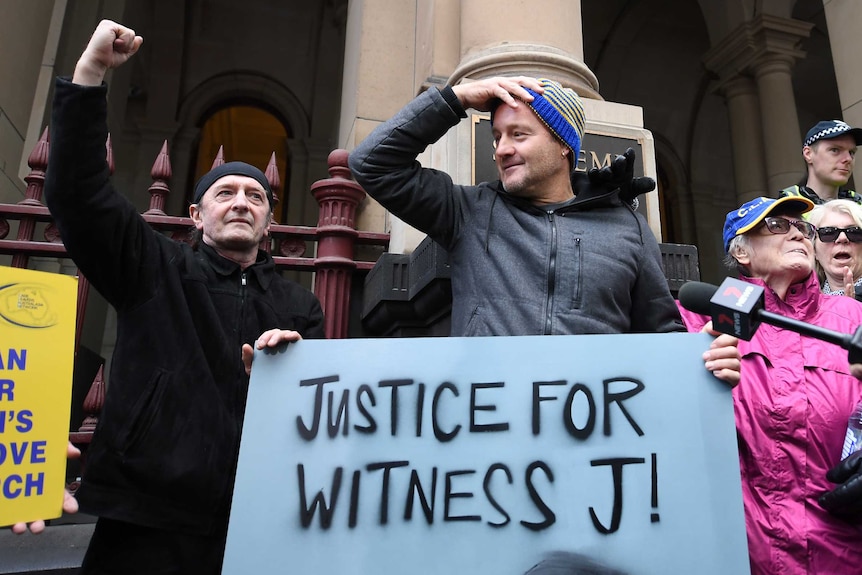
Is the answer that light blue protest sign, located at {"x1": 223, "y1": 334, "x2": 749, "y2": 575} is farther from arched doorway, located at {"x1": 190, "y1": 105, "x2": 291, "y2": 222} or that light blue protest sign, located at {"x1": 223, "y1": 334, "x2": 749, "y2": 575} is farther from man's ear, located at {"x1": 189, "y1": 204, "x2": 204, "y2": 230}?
arched doorway, located at {"x1": 190, "y1": 105, "x2": 291, "y2": 222}

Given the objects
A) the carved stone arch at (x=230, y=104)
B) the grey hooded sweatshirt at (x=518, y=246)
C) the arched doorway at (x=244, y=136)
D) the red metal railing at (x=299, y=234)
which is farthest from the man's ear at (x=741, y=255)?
the arched doorway at (x=244, y=136)

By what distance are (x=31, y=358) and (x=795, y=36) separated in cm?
1027

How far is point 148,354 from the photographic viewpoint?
1.90 metres

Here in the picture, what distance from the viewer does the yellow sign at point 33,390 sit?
1.54 metres

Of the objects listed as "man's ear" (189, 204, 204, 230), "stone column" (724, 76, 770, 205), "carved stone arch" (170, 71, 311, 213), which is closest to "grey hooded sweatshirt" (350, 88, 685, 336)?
"man's ear" (189, 204, 204, 230)

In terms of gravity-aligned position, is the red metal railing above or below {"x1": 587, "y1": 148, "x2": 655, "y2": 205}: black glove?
above

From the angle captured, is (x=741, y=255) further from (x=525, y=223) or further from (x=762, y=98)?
(x=762, y=98)

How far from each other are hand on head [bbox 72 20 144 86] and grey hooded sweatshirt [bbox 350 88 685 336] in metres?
0.68

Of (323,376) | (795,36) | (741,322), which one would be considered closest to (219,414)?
(323,376)

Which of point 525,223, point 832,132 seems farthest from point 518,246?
point 832,132

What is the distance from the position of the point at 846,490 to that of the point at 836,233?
1.28 m

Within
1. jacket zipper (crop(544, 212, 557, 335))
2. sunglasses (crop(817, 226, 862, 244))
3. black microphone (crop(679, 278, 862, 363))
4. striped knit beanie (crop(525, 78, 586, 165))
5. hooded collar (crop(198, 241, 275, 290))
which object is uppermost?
striped knit beanie (crop(525, 78, 586, 165))

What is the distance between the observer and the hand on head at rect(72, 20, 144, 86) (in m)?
1.73

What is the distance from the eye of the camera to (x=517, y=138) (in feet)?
6.38
